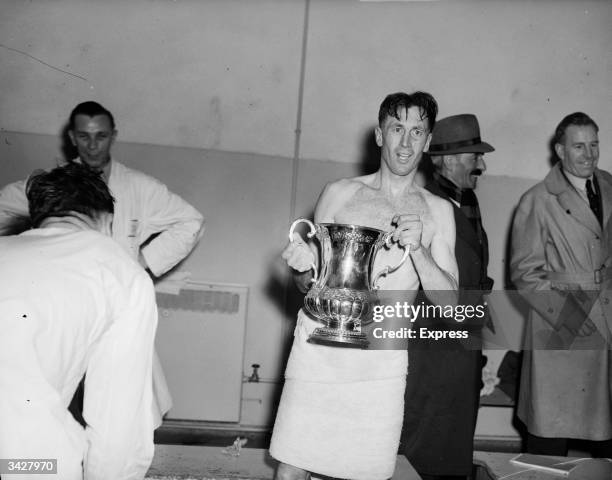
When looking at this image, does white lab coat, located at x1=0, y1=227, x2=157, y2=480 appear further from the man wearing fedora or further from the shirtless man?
the man wearing fedora

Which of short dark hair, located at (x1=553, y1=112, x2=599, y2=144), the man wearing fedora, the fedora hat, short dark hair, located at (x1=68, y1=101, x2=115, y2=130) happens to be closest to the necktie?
short dark hair, located at (x1=553, y1=112, x2=599, y2=144)

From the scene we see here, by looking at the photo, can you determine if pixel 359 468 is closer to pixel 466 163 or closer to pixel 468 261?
pixel 468 261

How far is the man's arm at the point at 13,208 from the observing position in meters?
3.29

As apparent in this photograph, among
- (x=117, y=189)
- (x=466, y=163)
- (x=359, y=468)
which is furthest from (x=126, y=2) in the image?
(x=359, y=468)

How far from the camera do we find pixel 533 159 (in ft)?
15.4

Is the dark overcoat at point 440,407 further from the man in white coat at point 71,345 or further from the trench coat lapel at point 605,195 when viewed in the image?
the man in white coat at point 71,345

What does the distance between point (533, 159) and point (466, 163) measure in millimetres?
1392

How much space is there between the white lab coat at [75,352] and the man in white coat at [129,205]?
58.9 inches

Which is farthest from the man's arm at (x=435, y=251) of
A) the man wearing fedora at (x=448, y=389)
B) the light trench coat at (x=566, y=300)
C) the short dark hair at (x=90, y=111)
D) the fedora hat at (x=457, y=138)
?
the short dark hair at (x=90, y=111)

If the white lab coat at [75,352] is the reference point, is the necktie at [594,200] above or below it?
above

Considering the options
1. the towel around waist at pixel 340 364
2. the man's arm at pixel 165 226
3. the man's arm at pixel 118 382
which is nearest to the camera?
the man's arm at pixel 118 382

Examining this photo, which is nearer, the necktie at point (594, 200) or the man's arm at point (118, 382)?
the man's arm at point (118, 382)

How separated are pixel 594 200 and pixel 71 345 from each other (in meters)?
2.94

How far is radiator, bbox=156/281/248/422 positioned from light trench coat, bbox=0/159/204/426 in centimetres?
84
